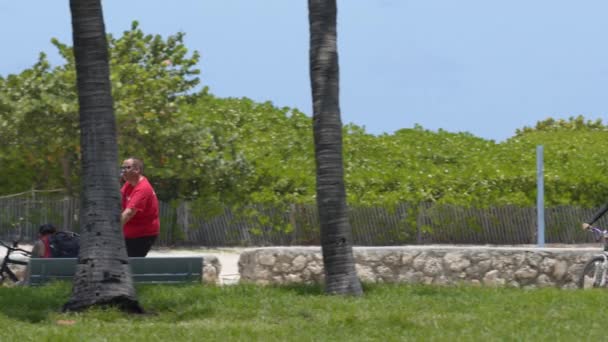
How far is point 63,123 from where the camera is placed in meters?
28.8

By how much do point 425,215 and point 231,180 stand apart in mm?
5621

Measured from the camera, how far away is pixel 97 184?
39.3 feet

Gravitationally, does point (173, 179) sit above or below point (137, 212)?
above

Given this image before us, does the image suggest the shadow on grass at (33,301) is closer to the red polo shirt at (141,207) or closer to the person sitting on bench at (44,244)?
the person sitting on bench at (44,244)

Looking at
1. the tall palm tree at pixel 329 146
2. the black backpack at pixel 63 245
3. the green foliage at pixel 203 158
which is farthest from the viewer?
the green foliage at pixel 203 158

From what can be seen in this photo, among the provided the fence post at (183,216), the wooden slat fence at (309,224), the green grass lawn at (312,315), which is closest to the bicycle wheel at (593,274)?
the green grass lawn at (312,315)

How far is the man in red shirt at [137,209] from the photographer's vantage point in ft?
43.9

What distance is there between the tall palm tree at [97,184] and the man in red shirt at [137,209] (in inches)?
43.8

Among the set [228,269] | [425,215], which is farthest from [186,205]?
[228,269]

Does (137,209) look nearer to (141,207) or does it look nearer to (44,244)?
(141,207)

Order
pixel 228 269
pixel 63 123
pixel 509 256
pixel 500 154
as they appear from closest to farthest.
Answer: pixel 509 256 < pixel 228 269 < pixel 63 123 < pixel 500 154

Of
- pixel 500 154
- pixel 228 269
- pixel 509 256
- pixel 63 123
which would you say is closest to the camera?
pixel 509 256

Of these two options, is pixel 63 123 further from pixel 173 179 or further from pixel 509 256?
pixel 509 256

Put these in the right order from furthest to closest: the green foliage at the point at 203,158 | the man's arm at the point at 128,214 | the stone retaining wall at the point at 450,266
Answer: the green foliage at the point at 203,158 → the stone retaining wall at the point at 450,266 → the man's arm at the point at 128,214
